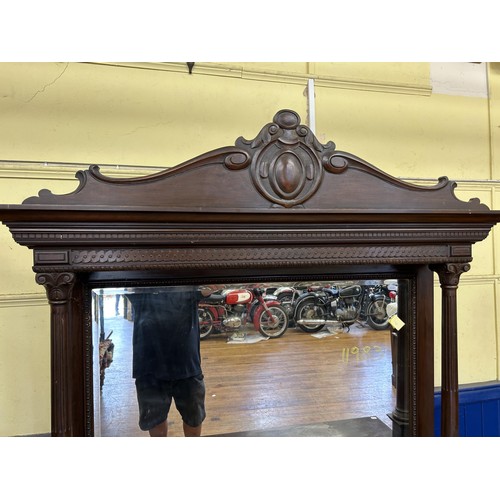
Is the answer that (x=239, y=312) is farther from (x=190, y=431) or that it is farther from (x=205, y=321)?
(x=190, y=431)

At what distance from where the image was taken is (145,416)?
3.79 ft

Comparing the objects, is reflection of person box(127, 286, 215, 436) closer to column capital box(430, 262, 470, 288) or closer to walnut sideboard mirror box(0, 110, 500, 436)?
walnut sideboard mirror box(0, 110, 500, 436)

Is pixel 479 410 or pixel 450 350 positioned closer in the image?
pixel 450 350

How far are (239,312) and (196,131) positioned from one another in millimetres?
896

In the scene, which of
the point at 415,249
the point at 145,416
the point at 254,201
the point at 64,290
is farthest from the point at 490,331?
the point at 64,290

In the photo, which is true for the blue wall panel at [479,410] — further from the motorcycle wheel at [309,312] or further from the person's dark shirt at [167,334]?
the person's dark shirt at [167,334]

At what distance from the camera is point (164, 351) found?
1.14 meters

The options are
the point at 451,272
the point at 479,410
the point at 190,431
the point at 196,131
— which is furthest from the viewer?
the point at 479,410

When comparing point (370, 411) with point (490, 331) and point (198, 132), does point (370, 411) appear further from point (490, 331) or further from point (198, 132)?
point (198, 132)

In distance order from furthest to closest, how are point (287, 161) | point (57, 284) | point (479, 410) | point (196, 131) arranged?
point (479, 410) → point (196, 131) → point (287, 161) → point (57, 284)

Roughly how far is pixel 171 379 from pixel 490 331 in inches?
68.7

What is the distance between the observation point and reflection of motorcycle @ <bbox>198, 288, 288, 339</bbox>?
1162mm

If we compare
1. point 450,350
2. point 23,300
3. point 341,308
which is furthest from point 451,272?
point 23,300

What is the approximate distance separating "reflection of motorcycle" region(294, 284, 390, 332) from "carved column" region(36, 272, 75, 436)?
763 mm
